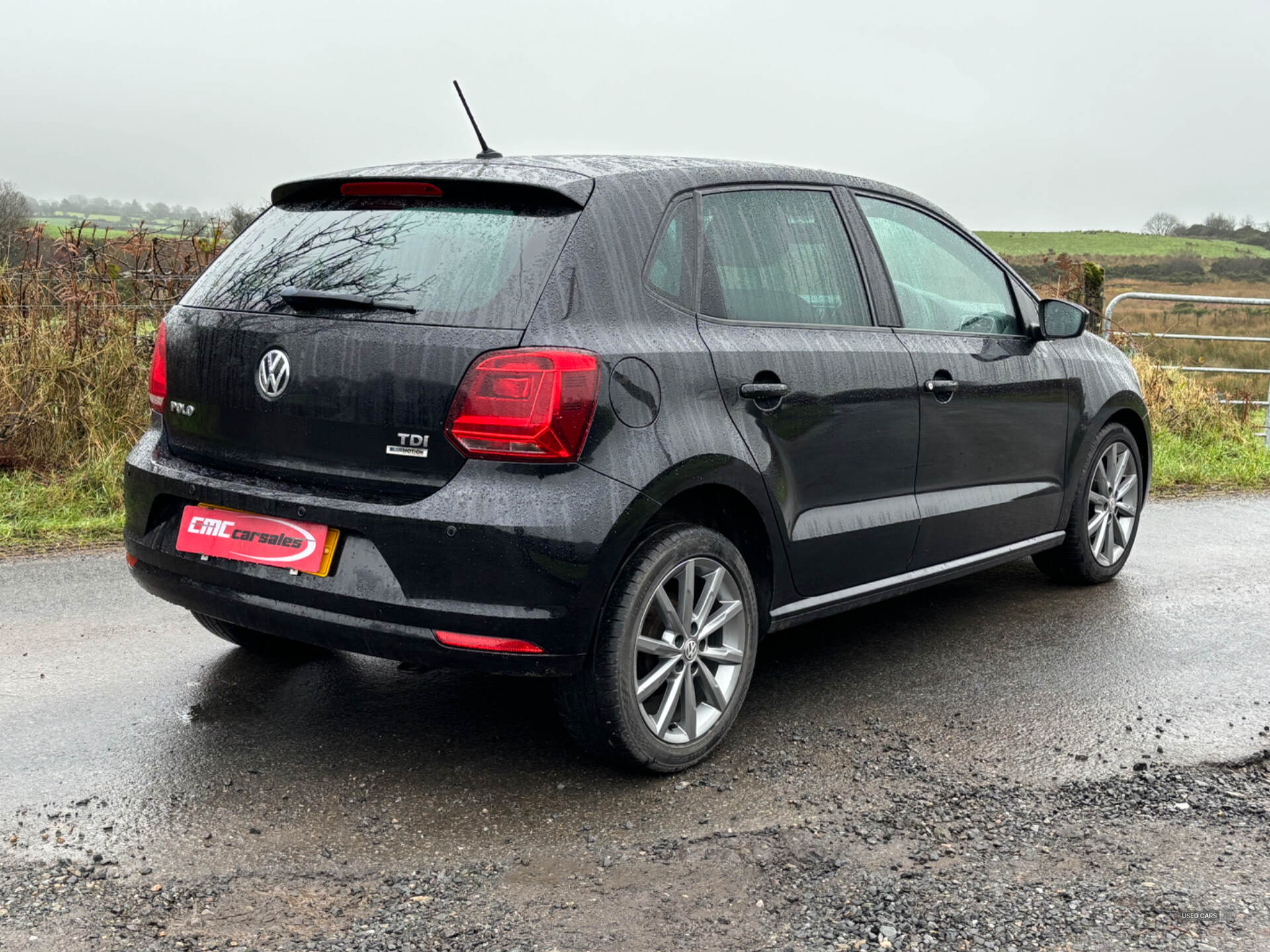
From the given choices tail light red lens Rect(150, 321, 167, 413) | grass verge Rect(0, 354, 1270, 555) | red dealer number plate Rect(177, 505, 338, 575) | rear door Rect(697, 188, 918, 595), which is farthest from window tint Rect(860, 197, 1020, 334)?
grass verge Rect(0, 354, 1270, 555)

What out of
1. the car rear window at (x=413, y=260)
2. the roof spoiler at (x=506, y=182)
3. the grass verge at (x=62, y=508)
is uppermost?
the roof spoiler at (x=506, y=182)

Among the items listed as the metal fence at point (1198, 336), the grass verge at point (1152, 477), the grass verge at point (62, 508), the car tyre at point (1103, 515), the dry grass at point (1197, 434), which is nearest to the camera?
the car tyre at point (1103, 515)

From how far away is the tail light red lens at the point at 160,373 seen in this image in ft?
13.0

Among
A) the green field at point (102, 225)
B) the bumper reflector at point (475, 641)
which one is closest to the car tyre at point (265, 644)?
the bumper reflector at point (475, 641)

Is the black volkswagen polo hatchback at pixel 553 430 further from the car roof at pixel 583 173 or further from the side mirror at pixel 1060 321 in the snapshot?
the side mirror at pixel 1060 321

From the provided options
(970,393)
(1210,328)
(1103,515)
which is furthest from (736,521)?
(1210,328)

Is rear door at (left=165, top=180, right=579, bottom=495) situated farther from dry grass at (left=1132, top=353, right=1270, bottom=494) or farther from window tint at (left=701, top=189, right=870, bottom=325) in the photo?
dry grass at (left=1132, top=353, right=1270, bottom=494)

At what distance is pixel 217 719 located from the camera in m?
4.17

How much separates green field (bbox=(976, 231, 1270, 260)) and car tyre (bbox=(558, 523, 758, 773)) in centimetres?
5115

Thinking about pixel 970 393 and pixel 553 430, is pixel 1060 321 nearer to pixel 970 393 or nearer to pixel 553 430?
pixel 970 393

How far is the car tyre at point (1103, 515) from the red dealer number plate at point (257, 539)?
3.56 m

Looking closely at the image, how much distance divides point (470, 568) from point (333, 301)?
2.79 feet

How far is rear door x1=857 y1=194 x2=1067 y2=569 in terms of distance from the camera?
471 cm

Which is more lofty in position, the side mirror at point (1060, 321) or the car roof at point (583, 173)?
the car roof at point (583, 173)
